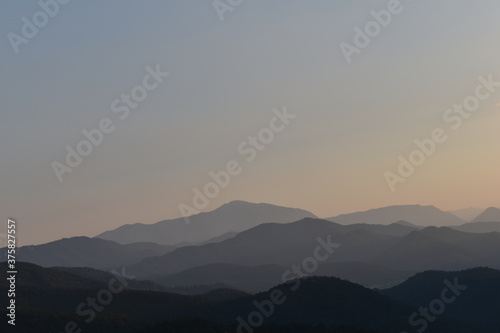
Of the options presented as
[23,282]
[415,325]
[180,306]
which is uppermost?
[23,282]

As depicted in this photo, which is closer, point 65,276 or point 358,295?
point 358,295

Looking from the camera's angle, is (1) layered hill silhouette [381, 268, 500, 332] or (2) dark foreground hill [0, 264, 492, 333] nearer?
(2) dark foreground hill [0, 264, 492, 333]

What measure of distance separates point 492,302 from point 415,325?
121ft

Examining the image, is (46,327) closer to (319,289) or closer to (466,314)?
(319,289)

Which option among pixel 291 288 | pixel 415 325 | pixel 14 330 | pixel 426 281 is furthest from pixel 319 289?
pixel 426 281

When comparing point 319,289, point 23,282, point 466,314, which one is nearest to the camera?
point 319,289

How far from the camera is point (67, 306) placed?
360 ft

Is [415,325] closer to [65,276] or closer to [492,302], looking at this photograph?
[492,302]

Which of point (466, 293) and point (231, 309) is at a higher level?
point (466, 293)

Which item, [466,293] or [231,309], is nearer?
[231,309]

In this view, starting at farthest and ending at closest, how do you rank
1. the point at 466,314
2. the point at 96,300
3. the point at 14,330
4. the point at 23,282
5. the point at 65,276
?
the point at 65,276 < the point at 23,282 < the point at 466,314 < the point at 96,300 < the point at 14,330

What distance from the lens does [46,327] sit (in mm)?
83312

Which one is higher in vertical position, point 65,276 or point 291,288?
point 65,276

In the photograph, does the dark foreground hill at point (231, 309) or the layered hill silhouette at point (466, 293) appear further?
the layered hill silhouette at point (466, 293)
